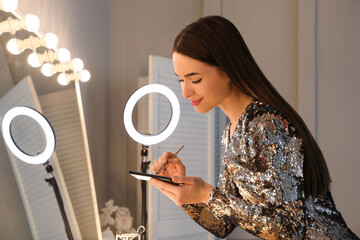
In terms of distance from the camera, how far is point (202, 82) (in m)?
0.89

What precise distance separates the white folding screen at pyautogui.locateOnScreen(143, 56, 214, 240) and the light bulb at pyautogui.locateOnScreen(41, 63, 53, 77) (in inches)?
26.3

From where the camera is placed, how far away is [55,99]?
1.55 m

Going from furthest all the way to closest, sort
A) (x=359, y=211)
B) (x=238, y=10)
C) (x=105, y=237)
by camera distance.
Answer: (x=238, y=10) → (x=359, y=211) → (x=105, y=237)

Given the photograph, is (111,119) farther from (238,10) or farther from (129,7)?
(238,10)

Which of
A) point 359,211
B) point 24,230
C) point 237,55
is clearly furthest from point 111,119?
point 237,55

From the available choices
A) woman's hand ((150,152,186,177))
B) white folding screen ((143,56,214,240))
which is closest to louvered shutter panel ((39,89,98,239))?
white folding screen ((143,56,214,240))

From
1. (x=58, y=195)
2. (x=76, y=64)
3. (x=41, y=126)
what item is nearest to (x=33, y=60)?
(x=41, y=126)

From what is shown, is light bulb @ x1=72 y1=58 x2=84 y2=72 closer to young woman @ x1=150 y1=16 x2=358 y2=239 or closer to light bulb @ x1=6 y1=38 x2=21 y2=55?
light bulb @ x1=6 y1=38 x2=21 y2=55

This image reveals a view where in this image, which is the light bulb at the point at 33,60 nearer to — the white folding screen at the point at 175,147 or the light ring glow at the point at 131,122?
the light ring glow at the point at 131,122

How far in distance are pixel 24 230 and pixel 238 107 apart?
2.70 feet

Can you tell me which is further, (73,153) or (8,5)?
(73,153)

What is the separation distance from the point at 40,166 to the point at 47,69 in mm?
417

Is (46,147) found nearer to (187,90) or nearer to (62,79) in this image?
(62,79)

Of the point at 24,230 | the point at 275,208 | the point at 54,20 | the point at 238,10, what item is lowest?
the point at 24,230
